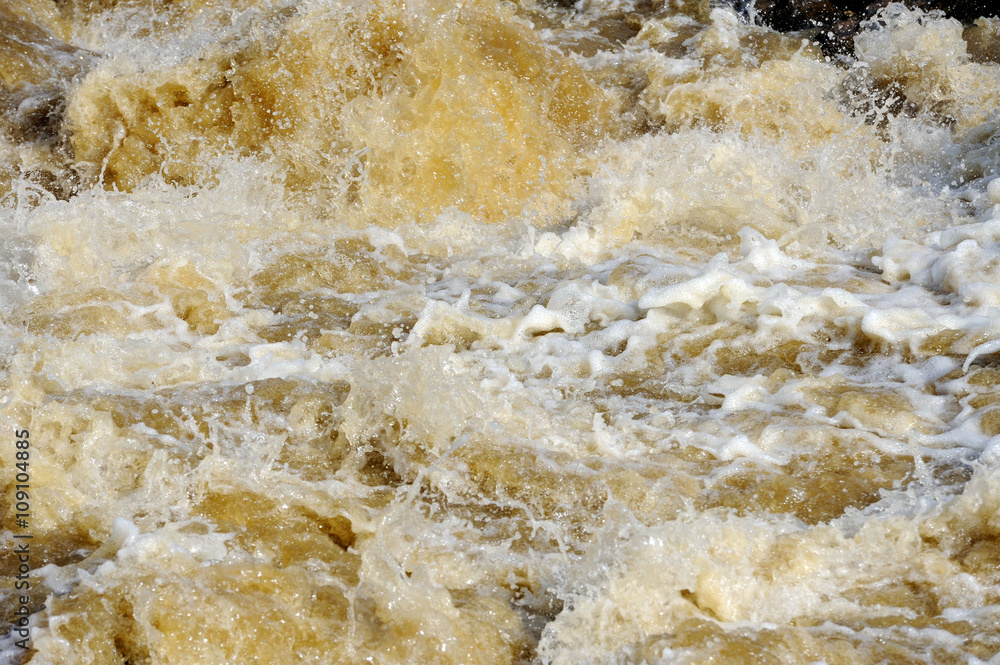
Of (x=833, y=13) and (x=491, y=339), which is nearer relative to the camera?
(x=491, y=339)

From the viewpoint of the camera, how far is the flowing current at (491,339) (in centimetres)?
255

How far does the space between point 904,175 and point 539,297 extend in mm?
3007

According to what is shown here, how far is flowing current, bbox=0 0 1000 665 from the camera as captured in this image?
2.55m

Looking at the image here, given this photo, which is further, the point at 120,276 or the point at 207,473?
the point at 120,276

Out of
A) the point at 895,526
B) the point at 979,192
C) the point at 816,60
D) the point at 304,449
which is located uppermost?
the point at 816,60

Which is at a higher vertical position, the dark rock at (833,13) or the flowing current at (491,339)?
the dark rock at (833,13)

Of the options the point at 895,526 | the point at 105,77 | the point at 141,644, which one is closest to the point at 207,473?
the point at 141,644

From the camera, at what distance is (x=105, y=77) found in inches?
232

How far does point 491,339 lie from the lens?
416cm

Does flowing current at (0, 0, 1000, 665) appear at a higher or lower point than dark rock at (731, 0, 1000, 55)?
lower

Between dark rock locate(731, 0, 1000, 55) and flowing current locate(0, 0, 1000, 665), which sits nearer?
flowing current locate(0, 0, 1000, 665)

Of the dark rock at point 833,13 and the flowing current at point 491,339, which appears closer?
the flowing current at point 491,339

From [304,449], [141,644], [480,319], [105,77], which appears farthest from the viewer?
[105,77]

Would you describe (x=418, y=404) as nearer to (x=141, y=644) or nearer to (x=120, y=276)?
(x=141, y=644)
